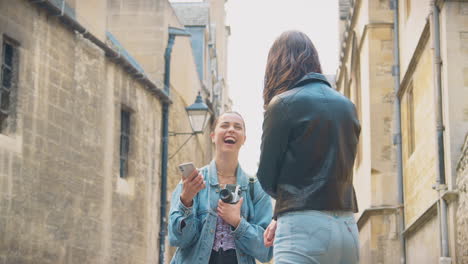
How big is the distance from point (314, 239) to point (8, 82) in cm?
913

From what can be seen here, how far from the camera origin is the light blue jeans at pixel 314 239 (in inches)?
Answer: 163

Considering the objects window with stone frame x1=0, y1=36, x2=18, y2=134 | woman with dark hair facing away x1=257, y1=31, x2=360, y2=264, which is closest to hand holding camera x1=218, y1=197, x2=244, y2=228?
woman with dark hair facing away x1=257, y1=31, x2=360, y2=264

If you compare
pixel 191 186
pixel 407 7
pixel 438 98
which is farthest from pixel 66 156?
pixel 191 186

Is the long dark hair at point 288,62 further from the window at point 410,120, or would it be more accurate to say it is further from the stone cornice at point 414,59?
the window at point 410,120

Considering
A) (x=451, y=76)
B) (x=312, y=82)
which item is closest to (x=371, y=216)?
(x=451, y=76)

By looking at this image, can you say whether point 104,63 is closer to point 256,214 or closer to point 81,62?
point 81,62

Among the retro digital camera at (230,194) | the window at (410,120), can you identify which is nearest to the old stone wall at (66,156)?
the window at (410,120)

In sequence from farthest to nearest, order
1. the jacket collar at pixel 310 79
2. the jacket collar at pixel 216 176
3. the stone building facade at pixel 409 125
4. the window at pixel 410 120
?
the window at pixel 410 120
the stone building facade at pixel 409 125
the jacket collar at pixel 216 176
the jacket collar at pixel 310 79

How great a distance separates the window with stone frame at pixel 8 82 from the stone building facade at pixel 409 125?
20.1ft

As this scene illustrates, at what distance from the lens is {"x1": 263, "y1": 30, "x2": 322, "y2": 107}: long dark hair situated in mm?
4602

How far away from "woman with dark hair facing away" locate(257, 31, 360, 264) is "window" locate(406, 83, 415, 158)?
613 inches

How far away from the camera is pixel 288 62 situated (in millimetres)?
4613

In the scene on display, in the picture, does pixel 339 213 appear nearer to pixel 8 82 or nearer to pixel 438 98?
pixel 8 82

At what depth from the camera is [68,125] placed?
14609 millimetres
